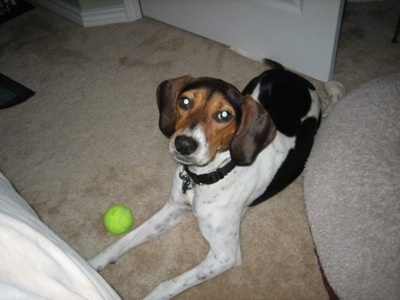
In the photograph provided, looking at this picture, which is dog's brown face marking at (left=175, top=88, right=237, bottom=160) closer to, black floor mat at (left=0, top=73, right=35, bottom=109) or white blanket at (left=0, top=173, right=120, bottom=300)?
white blanket at (left=0, top=173, right=120, bottom=300)

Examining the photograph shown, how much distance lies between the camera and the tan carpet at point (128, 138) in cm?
245

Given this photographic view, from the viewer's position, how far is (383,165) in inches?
79.8

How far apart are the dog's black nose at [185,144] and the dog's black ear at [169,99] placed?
0.97ft

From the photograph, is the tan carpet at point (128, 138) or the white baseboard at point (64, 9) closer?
the tan carpet at point (128, 138)

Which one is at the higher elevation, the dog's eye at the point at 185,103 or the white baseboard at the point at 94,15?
the dog's eye at the point at 185,103

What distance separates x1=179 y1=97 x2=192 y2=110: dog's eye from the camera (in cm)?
197

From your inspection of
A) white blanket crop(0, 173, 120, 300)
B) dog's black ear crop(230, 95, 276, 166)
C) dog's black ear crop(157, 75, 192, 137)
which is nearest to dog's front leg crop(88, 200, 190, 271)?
dog's black ear crop(157, 75, 192, 137)

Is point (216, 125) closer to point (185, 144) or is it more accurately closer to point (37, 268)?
point (185, 144)

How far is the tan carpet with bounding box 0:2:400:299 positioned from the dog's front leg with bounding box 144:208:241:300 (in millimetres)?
184

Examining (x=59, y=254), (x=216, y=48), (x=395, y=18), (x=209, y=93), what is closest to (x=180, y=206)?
(x=209, y=93)

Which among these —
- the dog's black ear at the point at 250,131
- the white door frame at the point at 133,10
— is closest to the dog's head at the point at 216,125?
the dog's black ear at the point at 250,131

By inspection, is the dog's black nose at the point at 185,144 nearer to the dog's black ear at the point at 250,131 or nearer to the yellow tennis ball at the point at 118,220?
the dog's black ear at the point at 250,131

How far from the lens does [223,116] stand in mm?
1925

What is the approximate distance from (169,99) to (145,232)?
3.15 ft
